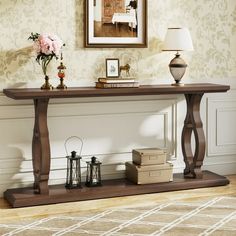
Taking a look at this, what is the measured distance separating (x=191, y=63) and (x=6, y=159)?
164cm

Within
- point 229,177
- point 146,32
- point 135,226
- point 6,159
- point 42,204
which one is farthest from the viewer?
point 229,177

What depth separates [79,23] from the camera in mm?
4023

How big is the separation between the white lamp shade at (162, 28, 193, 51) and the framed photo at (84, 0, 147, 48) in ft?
0.73

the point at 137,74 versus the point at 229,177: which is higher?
the point at 137,74

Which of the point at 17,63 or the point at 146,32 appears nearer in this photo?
the point at 17,63

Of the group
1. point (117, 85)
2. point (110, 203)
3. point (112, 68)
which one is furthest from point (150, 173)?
point (112, 68)

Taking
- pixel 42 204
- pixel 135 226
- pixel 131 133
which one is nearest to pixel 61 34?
pixel 131 133

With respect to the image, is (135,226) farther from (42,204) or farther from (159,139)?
(159,139)

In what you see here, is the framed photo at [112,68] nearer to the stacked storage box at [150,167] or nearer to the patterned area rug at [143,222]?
the stacked storage box at [150,167]

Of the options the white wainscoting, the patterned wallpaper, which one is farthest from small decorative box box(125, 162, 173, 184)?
the patterned wallpaper

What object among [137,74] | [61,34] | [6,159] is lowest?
[6,159]

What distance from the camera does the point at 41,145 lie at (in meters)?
3.72

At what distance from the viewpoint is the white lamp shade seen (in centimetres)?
404

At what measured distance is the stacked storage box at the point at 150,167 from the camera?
4.04 metres
